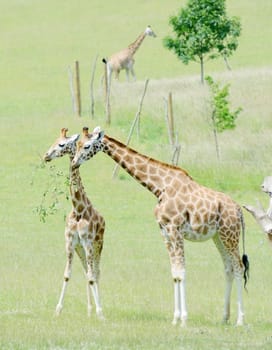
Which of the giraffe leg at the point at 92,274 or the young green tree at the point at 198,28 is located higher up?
the young green tree at the point at 198,28

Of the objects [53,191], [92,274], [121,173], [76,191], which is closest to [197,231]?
[92,274]

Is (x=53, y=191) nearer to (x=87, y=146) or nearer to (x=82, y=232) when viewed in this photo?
(x=82, y=232)

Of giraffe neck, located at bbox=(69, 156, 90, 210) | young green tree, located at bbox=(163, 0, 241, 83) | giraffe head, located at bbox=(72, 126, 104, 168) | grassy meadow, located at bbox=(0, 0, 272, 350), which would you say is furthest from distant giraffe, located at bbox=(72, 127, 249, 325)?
young green tree, located at bbox=(163, 0, 241, 83)

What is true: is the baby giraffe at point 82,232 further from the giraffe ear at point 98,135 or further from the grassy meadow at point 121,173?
the grassy meadow at point 121,173

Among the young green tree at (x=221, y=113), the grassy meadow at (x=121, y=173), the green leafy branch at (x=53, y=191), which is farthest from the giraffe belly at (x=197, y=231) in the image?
the young green tree at (x=221, y=113)

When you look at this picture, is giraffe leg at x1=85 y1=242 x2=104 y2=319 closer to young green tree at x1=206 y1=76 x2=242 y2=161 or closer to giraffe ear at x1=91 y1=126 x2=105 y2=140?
giraffe ear at x1=91 y1=126 x2=105 y2=140

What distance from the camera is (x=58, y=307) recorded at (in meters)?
18.1

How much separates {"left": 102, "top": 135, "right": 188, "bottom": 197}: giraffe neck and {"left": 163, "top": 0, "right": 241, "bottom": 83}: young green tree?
3594cm

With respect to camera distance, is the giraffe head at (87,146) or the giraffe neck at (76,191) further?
the giraffe neck at (76,191)

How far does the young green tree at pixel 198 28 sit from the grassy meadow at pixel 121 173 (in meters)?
1.48

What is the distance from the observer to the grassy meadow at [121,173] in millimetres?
17266

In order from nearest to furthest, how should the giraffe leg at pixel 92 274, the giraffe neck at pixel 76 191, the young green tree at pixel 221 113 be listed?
the giraffe leg at pixel 92 274, the giraffe neck at pixel 76 191, the young green tree at pixel 221 113

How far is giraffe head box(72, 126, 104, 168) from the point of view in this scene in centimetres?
1804

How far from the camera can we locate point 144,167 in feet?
59.9
